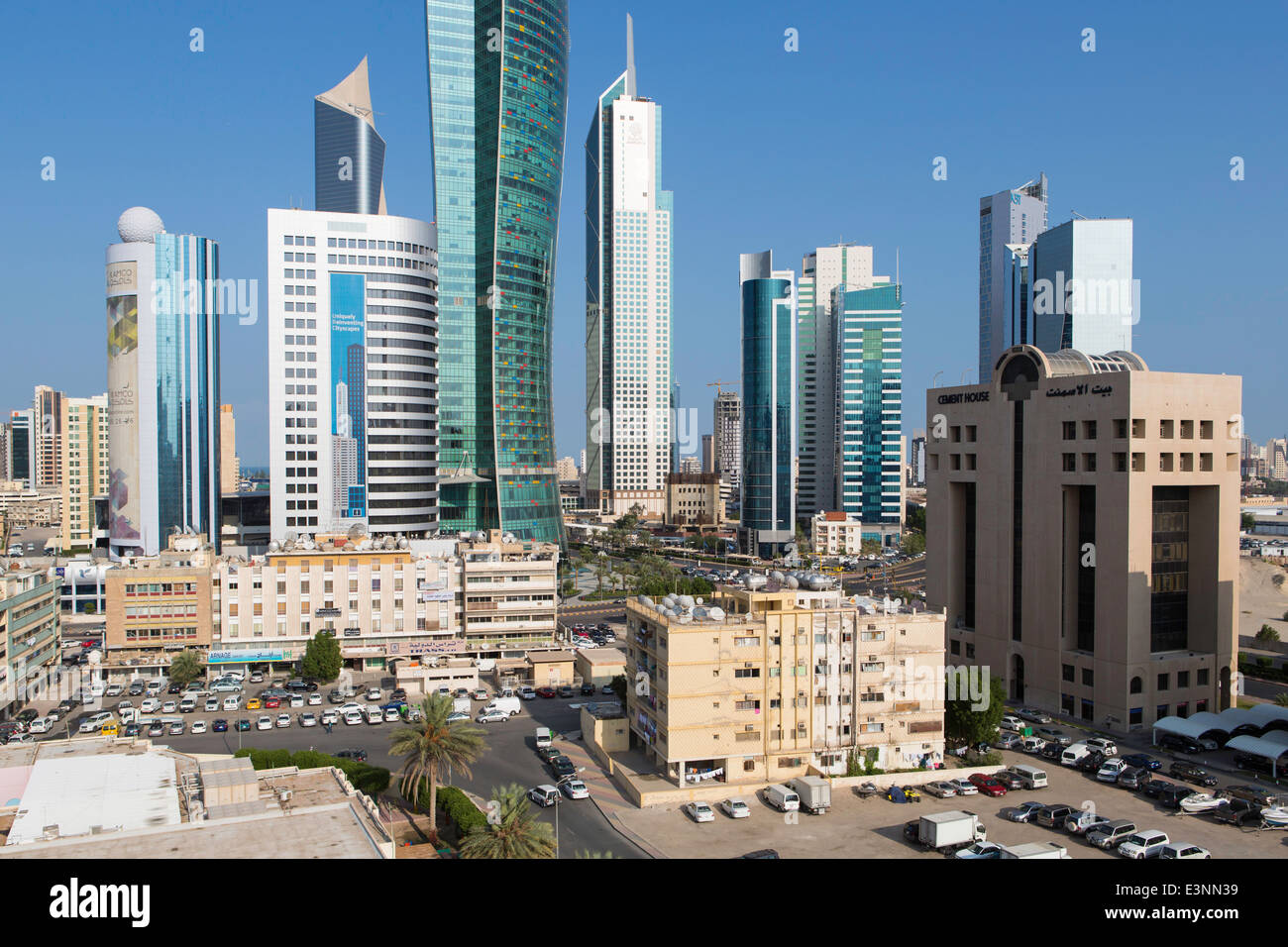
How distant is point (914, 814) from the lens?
82.0 feet

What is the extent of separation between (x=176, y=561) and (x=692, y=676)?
2889 cm

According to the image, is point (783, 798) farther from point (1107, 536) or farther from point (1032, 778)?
point (1107, 536)

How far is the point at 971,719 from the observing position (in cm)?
2905

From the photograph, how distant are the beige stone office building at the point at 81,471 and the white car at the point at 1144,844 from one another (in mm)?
99004

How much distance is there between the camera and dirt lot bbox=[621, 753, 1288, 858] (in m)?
22.0

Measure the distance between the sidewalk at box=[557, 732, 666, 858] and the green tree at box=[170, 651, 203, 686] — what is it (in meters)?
17.5

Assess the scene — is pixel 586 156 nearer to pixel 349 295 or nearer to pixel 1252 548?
pixel 349 295

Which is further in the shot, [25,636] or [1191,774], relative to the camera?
[25,636]

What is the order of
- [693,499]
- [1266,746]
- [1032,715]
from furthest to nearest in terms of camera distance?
[693,499], [1032,715], [1266,746]

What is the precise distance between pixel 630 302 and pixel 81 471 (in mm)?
71014

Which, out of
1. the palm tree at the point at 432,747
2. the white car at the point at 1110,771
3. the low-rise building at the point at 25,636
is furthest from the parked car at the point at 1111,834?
the low-rise building at the point at 25,636

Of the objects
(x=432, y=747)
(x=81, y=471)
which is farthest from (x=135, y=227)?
(x=432, y=747)

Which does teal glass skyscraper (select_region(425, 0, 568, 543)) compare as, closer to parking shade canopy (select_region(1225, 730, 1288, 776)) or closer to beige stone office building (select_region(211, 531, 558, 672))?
beige stone office building (select_region(211, 531, 558, 672))
